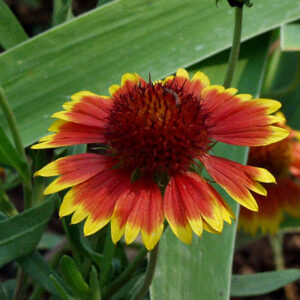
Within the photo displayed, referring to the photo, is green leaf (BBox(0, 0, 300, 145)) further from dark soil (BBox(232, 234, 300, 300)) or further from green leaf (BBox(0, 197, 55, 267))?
dark soil (BBox(232, 234, 300, 300))

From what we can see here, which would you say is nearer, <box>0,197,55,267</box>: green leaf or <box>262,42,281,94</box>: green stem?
<box>0,197,55,267</box>: green leaf

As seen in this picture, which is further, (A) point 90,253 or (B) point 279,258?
(B) point 279,258

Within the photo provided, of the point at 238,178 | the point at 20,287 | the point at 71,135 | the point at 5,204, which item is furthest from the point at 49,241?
the point at 238,178

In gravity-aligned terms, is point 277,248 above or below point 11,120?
below

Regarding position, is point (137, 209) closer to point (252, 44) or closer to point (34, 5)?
point (252, 44)

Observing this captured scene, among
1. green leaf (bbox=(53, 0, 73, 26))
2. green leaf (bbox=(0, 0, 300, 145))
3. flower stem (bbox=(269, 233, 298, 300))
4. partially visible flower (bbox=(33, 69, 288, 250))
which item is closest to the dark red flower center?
partially visible flower (bbox=(33, 69, 288, 250))

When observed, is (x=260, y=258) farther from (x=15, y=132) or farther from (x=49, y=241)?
(x=15, y=132)

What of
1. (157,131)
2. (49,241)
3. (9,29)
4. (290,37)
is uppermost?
(290,37)
